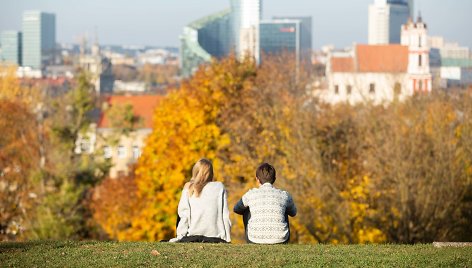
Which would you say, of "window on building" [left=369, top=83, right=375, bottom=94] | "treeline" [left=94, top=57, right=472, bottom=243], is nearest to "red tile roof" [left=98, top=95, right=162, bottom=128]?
"window on building" [left=369, top=83, right=375, bottom=94]

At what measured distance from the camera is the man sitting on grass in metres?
15.4

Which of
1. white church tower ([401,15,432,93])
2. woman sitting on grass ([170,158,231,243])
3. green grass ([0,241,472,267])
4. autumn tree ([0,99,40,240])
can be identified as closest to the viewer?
green grass ([0,241,472,267])

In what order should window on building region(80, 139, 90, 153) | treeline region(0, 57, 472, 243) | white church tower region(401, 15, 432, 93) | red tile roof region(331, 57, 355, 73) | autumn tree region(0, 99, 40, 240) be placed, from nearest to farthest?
treeline region(0, 57, 472, 243) → autumn tree region(0, 99, 40, 240) → window on building region(80, 139, 90, 153) → white church tower region(401, 15, 432, 93) → red tile roof region(331, 57, 355, 73)

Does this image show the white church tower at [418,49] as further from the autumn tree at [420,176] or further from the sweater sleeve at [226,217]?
the sweater sleeve at [226,217]

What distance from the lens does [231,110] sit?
4316 cm

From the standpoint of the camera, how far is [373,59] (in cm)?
13938

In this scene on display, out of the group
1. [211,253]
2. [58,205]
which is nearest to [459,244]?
[211,253]

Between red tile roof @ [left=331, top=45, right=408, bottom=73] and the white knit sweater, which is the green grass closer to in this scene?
the white knit sweater

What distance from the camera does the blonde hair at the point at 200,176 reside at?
15.5 metres

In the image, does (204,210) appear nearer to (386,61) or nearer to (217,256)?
(217,256)

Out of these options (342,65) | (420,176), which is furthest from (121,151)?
(420,176)

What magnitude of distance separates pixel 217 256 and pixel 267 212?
1.44m

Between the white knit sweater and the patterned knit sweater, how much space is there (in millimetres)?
310

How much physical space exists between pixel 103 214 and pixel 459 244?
40051mm
